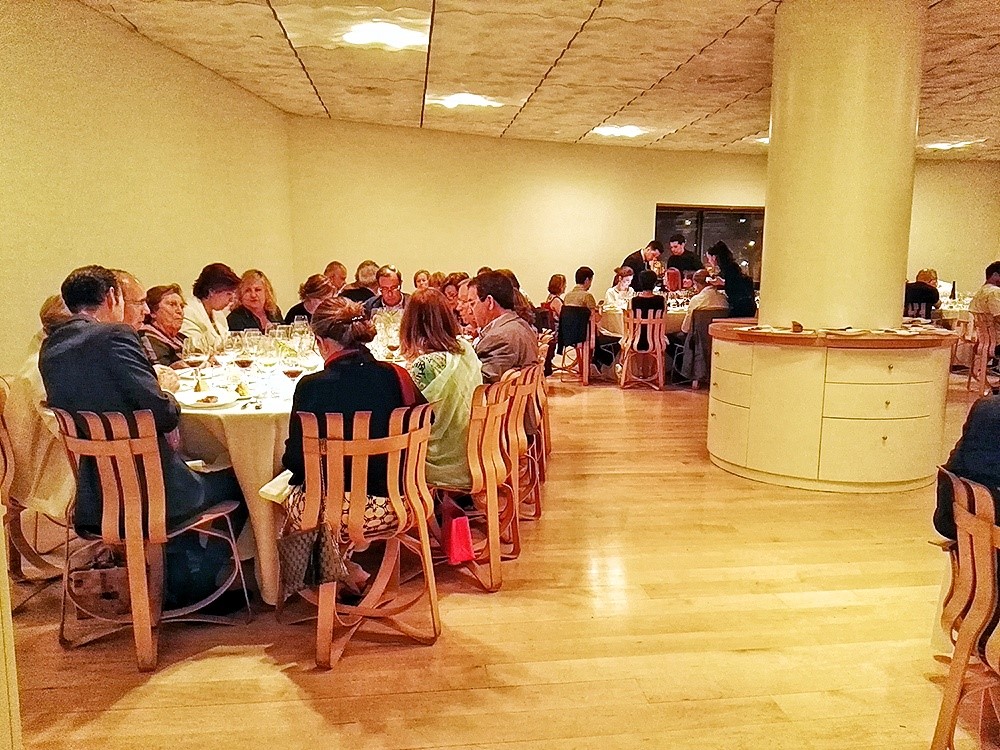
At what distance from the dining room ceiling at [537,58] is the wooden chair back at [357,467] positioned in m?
3.49

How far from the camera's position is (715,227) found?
12.4 metres

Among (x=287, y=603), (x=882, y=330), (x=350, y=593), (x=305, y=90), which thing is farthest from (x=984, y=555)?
(x=305, y=90)

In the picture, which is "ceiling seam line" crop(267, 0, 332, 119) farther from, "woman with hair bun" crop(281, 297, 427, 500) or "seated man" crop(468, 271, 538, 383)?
"woman with hair bun" crop(281, 297, 427, 500)

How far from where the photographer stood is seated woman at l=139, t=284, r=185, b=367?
4227mm

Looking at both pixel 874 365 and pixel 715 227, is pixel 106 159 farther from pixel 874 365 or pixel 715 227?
pixel 715 227

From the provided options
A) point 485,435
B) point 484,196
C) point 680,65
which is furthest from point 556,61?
point 484,196

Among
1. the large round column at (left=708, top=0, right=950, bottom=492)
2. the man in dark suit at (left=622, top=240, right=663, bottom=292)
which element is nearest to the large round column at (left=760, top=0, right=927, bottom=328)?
the large round column at (left=708, top=0, right=950, bottom=492)

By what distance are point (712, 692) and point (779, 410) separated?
2597 millimetres

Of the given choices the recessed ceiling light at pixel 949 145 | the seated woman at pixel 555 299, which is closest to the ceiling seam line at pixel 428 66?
the seated woman at pixel 555 299

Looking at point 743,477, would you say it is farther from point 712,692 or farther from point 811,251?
point 712,692

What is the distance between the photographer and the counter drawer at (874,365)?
4566 millimetres

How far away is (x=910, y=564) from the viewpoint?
3.62 m

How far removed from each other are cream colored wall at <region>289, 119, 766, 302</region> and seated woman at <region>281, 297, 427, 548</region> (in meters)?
7.49

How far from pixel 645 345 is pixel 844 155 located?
3722 millimetres
